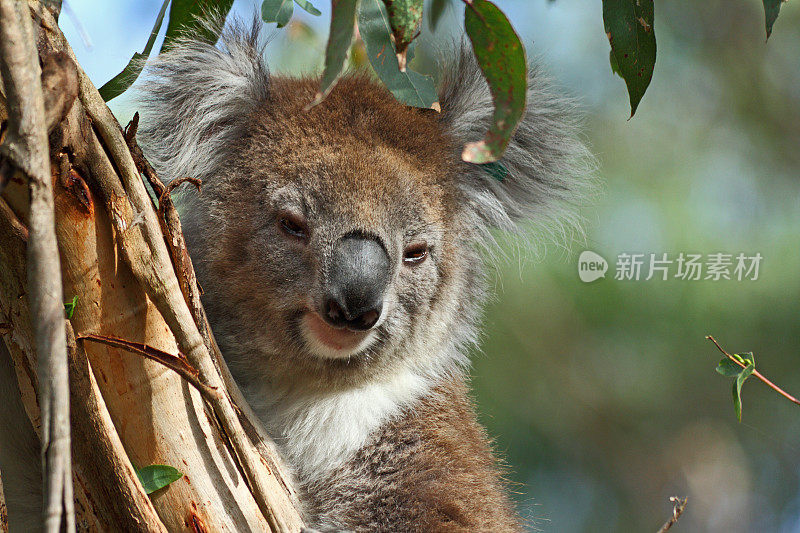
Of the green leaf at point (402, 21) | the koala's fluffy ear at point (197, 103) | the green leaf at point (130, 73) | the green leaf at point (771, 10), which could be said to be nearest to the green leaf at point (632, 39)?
the green leaf at point (771, 10)

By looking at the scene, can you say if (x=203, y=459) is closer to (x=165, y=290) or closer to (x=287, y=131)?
(x=165, y=290)

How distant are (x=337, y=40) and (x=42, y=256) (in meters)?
0.59

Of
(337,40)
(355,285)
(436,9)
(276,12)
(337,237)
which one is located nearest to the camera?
(337,40)

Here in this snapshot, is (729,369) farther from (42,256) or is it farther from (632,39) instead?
(42,256)

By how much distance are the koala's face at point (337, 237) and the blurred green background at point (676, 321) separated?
4070 millimetres

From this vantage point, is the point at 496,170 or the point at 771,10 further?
the point at 496,170

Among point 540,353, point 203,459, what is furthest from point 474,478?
point 540,353

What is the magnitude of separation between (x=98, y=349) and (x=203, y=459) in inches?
11.5

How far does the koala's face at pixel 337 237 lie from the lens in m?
2.00

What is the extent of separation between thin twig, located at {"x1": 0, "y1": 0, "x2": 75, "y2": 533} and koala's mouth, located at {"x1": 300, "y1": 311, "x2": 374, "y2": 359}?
1150 mm

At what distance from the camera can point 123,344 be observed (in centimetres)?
141

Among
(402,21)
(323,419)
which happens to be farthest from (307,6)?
(323,419)

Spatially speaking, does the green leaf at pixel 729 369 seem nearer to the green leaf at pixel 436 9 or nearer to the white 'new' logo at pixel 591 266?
the green leaf at pixel 436 9

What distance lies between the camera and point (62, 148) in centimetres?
131
